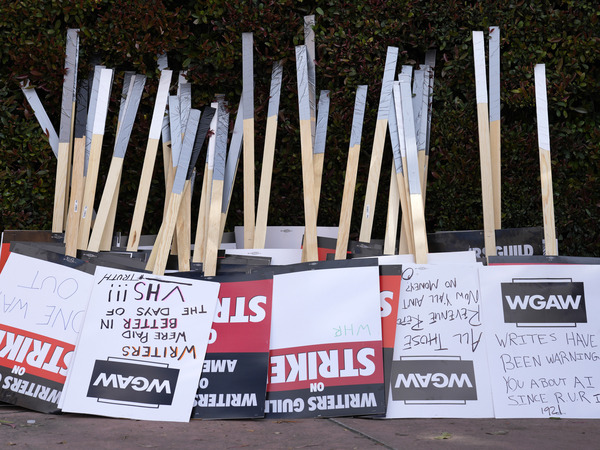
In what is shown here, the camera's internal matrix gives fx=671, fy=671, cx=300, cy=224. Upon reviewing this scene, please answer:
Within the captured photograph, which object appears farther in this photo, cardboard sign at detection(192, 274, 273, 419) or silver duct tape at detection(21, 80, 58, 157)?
silver duct tape at detection(21, 80, 58, 157)

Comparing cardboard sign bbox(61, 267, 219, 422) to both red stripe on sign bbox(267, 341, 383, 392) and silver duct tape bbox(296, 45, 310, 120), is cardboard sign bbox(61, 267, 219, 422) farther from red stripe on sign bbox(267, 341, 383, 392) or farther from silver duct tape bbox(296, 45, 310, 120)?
silver duct tape bbox(296, 45, 310, 120)

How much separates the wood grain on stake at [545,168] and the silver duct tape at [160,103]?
6.98ft

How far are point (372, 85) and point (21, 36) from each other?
87.0 inches

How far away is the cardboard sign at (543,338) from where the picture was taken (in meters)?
3.17

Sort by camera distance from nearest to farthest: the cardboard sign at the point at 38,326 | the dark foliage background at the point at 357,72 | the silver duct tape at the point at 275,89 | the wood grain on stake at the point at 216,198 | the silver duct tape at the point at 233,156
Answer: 1. the cardboard sign at the point at 38,326
2. the wood grain on stake at the point at 216,198
3. the silver duct tape at the point at 233,156
4. the silver duct tape at the point at 275,89
5. the dark foliage background at the point at 357,72

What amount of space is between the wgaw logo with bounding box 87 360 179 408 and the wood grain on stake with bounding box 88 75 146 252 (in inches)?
32.2

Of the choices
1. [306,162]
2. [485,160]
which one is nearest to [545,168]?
[485,160]

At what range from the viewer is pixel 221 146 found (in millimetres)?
3793

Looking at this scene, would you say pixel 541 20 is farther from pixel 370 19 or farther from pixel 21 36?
pixel 21 36

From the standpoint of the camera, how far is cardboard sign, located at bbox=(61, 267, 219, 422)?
3.11 m

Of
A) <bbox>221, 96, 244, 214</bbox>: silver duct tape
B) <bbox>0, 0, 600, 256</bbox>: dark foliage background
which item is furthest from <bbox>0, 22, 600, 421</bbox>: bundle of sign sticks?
<bbox>0, 0, 600, 256</bbox>: dark foliage background

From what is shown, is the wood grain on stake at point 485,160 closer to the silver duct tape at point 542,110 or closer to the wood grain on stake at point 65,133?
the silver duct tape at point 542,110

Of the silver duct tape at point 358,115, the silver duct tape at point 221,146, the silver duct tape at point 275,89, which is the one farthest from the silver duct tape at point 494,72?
the silver duct tape at point 221,146

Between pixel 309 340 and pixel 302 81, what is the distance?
156 centimetres
